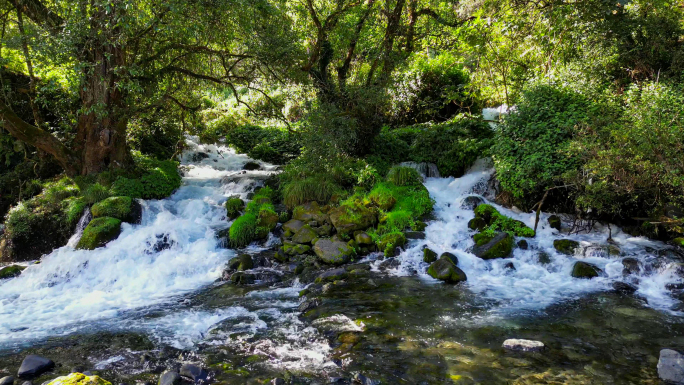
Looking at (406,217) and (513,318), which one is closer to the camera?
(513,318)

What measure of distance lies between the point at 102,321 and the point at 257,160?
12384 mm

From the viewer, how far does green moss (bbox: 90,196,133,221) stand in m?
10.5

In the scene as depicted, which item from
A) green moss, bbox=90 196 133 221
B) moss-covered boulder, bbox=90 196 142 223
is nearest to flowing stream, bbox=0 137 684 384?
moss-covered boulder, bbox=90 196 142 223

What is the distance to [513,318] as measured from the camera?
6145 millimetres

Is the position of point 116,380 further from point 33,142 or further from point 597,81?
point 597,81

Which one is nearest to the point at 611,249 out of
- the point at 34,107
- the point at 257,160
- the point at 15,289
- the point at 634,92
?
the point at 634,92

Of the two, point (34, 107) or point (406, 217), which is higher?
point (34, 107)

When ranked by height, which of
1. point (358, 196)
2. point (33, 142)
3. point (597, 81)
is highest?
point (597, 81)

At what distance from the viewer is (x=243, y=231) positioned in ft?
34.4

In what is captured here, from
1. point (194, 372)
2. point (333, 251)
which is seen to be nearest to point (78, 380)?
point (194, 372)

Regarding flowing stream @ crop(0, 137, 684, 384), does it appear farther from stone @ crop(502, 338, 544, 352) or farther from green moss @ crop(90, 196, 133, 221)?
green moss @ crop(90, 196, 133, 221)

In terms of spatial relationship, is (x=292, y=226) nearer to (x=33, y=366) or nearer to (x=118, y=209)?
(x=118, y=209)

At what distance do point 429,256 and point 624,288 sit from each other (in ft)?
11.7

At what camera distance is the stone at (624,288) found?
23.4 ft
